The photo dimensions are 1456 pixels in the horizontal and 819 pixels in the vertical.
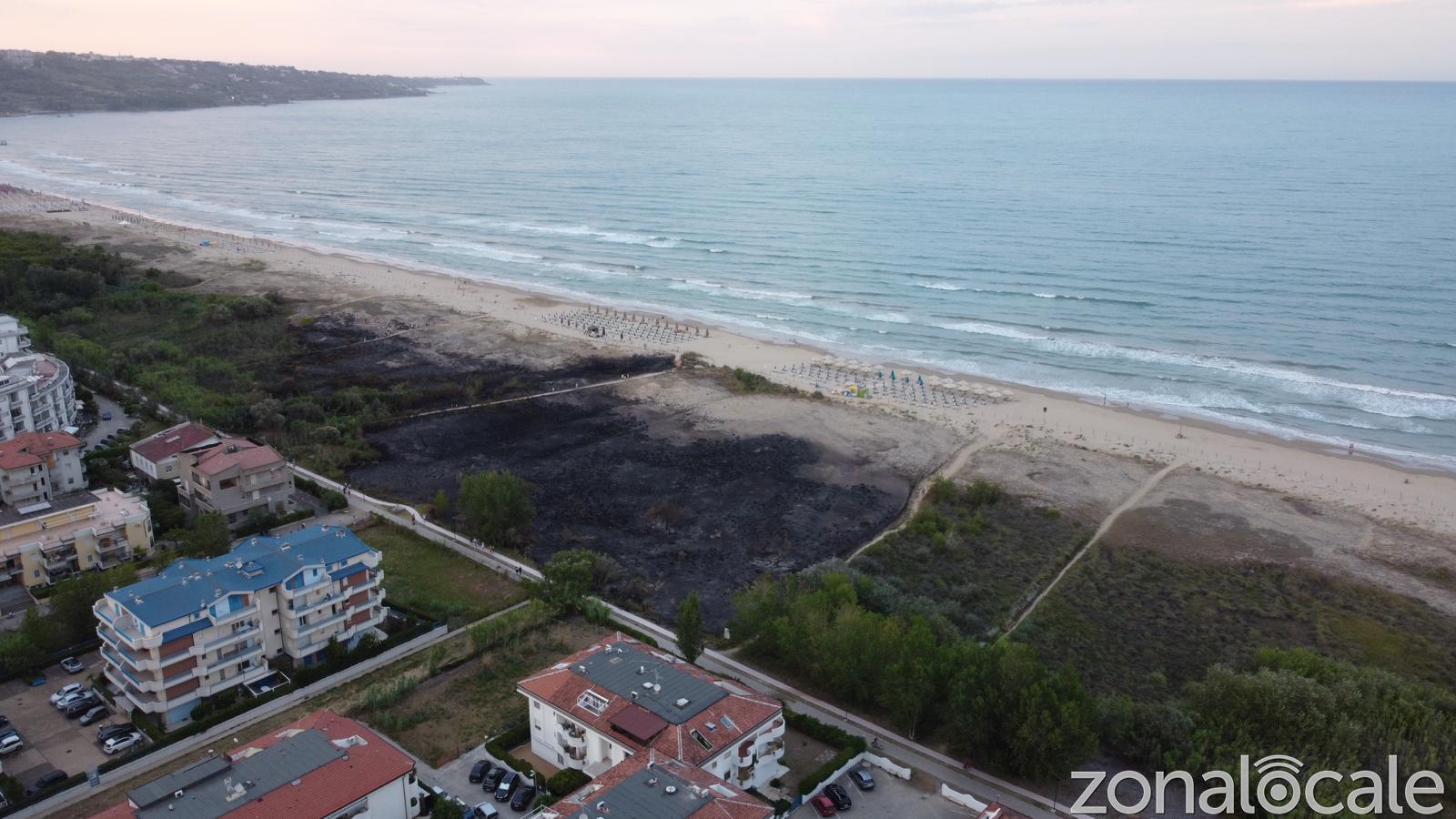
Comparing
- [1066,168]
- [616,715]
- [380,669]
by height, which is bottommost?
[380,669]

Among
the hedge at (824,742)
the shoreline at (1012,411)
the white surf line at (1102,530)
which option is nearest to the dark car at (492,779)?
the hedge at (824,742)

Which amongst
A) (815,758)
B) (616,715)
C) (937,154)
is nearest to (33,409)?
(616,715)

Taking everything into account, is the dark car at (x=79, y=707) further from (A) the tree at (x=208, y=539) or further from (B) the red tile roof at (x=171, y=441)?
(B) the red tile roof at (x=171, y=441)

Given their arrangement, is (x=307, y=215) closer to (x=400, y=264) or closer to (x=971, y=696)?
(x=400, y=264)

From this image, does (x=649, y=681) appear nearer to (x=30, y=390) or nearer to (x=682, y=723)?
(x=682, y=723)

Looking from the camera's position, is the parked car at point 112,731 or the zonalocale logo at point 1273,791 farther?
the parked car at point 112,731

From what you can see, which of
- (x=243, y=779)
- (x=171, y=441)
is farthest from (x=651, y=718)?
(x=171, y=441)

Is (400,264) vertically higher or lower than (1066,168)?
lower
